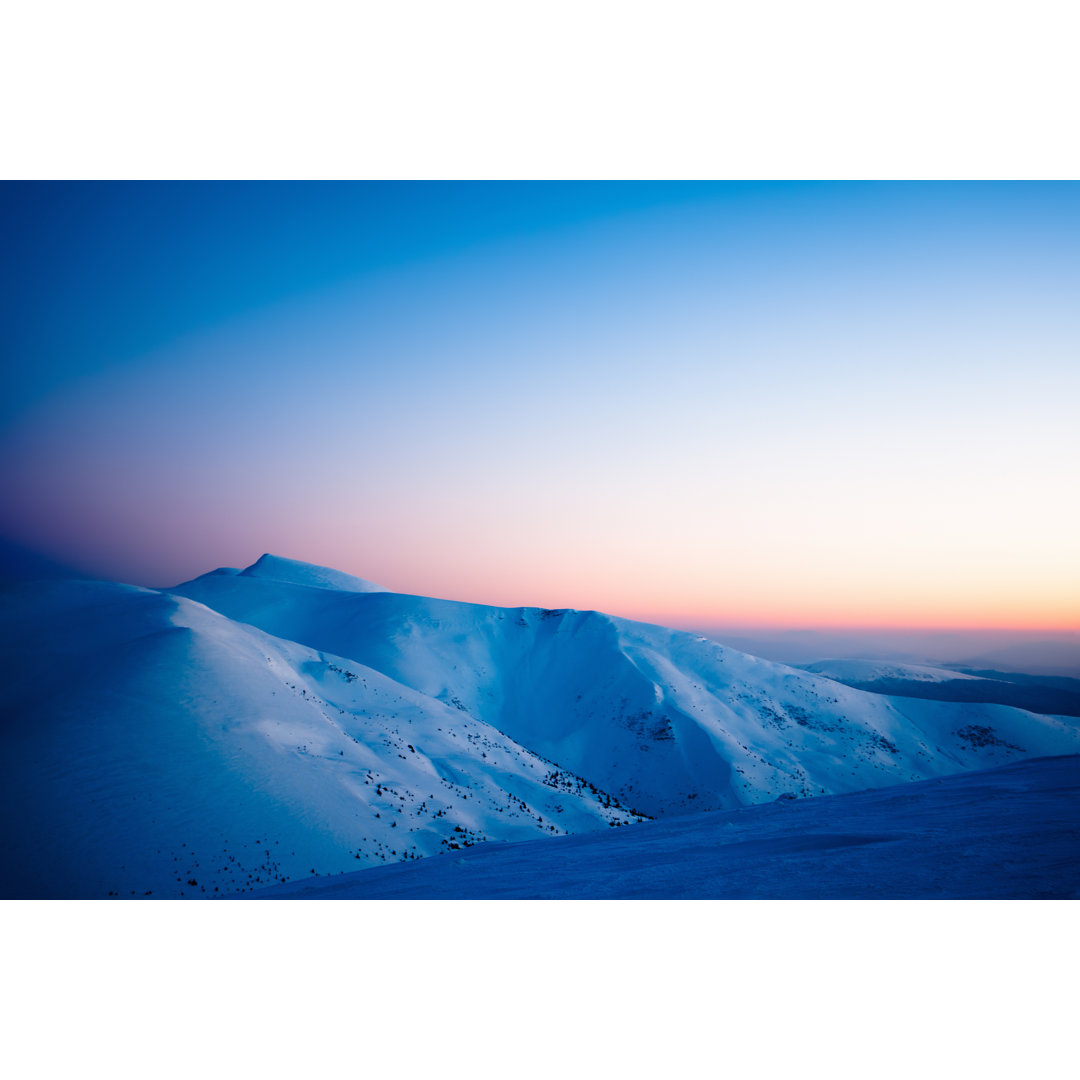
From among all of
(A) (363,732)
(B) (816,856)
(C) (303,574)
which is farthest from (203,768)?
(C) (303,574)

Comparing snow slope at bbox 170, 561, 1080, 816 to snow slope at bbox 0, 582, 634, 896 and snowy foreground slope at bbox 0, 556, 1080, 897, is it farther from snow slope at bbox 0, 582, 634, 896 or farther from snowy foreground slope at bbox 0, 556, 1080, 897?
snow slope at bbox 0, 582, 634, 896

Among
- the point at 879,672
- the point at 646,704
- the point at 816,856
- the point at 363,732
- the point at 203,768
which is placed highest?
the point at 816,856

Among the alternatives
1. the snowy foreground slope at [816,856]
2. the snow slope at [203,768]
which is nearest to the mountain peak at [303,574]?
the snow slope at [203,768]

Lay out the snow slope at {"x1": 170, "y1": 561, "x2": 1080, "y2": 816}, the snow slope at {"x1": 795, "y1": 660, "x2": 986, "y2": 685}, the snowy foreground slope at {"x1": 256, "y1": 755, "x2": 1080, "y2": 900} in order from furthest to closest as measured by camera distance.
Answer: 1. the snow slope at {"x1": 795, "y1": 660, "x2": 986, "y2": 685}
2. the snow slope at {"x1": 170, "y1": 561, "x2": 1080, "y2": 816}
3. the snowy foreground slope at {"x1": 256, "y1": 755, "x2": 1080, "y2": 900}

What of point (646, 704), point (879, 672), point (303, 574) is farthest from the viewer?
point (879, 672)

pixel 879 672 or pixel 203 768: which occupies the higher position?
pixel 203 768

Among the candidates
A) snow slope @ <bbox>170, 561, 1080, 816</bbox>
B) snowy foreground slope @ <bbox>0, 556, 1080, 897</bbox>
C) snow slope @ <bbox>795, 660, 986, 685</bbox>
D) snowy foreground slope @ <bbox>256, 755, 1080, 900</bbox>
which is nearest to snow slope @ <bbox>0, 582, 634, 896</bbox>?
snowy foreground slope @ <bbox>0, 556, 1080, 897</bbox>

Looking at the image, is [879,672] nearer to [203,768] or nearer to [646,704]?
[646,704]
